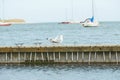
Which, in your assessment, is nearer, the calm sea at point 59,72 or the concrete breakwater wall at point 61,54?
the calm sea at point 59,72

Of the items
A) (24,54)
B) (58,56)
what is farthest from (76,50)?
(24,54)

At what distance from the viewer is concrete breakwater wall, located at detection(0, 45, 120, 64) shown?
60469 mm

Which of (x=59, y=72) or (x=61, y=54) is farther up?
(x=61, y=54)

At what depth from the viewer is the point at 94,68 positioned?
5850cm

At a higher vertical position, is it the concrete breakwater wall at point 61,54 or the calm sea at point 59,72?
the concrete breakwater wall at point 61,54

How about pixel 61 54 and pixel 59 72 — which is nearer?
pixel 59 72

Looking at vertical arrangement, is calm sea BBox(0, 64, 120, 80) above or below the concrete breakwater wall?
below

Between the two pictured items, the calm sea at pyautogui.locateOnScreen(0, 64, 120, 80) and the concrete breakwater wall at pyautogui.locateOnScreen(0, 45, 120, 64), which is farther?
the concrete breakwater wall at pyautogui.locateOnScreen(0, 45, 120, 64)

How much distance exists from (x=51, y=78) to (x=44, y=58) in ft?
25.4

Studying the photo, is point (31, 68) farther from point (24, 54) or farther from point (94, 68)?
point (94, 68)

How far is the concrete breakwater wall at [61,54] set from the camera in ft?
198

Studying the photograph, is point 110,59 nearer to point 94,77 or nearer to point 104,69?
point 104,69

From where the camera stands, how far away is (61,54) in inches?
2404

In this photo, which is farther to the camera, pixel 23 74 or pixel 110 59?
pixel 110 59
